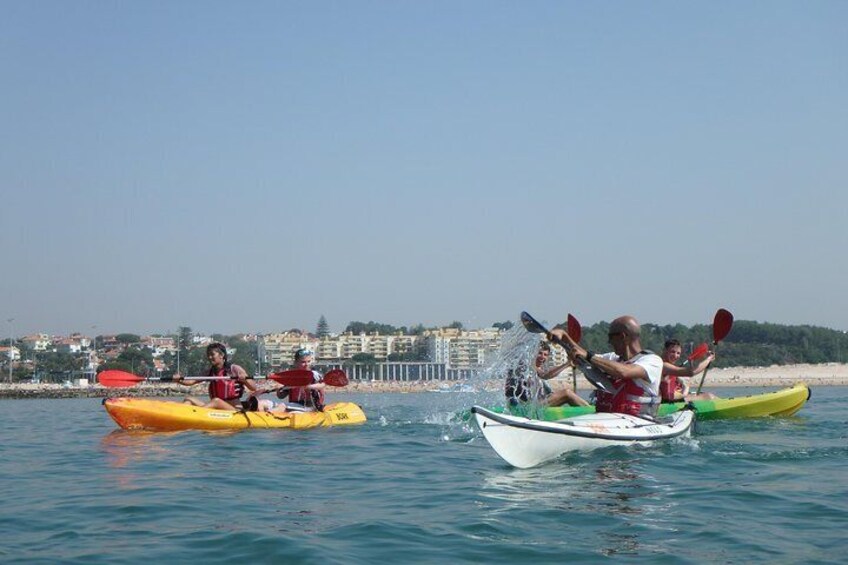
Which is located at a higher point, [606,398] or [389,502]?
[606,398]

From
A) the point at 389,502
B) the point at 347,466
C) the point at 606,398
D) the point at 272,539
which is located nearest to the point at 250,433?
the point at 347,466

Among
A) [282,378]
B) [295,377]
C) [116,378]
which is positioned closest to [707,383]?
[295,377]

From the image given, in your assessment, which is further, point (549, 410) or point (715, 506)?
point (549, 410)

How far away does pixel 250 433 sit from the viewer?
43.2 ft

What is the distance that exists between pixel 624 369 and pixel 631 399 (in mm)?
702

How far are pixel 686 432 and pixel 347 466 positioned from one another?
3765 millimetres

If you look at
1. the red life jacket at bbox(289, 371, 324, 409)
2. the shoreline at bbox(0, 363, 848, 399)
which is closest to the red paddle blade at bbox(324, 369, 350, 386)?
the red life jacket at bbox(289, 371, 324, 409)

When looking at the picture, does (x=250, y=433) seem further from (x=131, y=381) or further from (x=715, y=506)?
(x=715, y=506)

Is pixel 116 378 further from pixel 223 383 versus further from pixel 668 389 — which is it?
pixel 668 389

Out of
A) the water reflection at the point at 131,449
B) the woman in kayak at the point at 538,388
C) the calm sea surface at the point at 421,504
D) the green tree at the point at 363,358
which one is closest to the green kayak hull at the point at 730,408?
the woman in kayak at the point at 538,388

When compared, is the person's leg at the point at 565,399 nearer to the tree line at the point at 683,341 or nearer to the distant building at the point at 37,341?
the tree line at the point at 683,341

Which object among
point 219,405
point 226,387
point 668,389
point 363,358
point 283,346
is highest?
point 283,346

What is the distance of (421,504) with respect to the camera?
271 inches

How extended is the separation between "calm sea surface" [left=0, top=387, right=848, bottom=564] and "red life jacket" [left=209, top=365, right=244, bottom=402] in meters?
2.69
